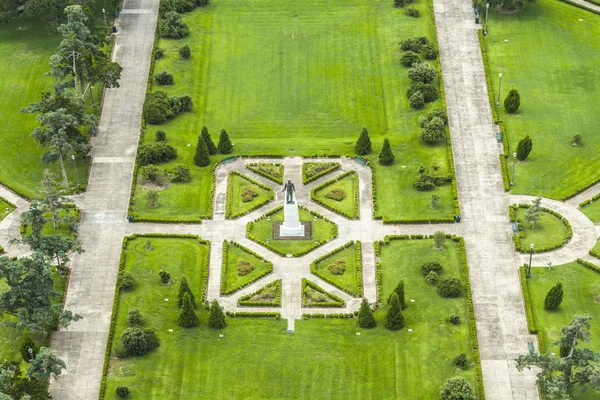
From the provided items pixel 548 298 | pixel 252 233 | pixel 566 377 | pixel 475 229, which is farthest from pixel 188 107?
pixel 566 377

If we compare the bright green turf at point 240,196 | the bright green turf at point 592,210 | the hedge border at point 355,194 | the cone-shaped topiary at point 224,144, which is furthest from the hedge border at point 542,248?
the cone-shaped topiary at point 224,144

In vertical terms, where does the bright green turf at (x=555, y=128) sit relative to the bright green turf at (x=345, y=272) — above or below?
above

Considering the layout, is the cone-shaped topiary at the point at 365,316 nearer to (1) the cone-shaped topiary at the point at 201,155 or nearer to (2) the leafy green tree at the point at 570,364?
(2) the leafy green tree at the point at 570,364

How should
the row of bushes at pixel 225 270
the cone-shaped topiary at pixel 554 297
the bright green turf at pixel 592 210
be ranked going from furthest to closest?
the bright green turf at pixel 592 210 → the row of bushes at pixel 225 270 → the cone-shaped topiary at pixel 554 297

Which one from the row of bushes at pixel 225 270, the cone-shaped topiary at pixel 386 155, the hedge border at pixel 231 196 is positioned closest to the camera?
the row of bushes at pixel 225 270

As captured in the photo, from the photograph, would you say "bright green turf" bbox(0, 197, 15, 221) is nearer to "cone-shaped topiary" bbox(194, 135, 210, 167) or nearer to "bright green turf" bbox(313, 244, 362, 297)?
"cone-shaped topiary" bbox(194, 135, 210, 167)

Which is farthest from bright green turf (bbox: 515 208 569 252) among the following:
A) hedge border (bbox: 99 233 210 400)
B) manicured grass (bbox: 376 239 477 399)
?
hedge border (bbox: 99 233 210 400)

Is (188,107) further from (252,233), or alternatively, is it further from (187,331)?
(187,331)
